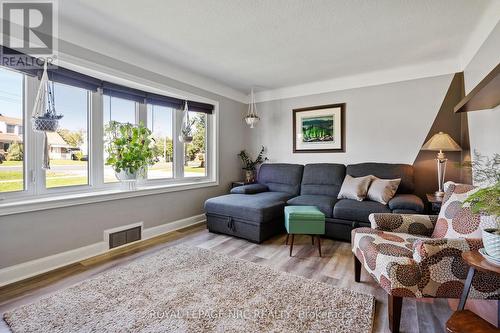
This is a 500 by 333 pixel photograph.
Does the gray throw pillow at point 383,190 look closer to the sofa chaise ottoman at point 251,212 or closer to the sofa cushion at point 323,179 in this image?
the sofa cushion at point 323,179

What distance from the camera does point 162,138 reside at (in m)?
3.64

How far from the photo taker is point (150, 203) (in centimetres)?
326

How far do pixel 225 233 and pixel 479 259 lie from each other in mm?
2676

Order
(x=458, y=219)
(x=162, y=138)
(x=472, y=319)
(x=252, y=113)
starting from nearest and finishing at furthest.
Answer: (x=472, y=319), (x=458, y=219), (x=162, y=138), (x=252, y=113)

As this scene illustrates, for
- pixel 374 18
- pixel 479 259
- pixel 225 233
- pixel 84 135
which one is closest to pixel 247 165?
pixel 225 233

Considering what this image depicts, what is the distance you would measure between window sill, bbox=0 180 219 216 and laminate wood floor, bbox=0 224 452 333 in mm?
615

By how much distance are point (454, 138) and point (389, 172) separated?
3.07 ft

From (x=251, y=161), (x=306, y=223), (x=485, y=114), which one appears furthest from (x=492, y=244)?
(x=251, y=161)

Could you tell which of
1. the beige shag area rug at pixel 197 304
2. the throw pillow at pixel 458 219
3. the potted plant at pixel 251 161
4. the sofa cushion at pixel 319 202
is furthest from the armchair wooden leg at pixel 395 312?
the potted plant at pixel 251 161

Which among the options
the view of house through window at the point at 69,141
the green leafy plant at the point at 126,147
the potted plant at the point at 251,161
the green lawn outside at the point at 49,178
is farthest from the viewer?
the potted plant at the point at 251,161

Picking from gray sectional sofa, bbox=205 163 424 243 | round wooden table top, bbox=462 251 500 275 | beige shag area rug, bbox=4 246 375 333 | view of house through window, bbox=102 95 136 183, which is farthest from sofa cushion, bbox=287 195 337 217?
view of house through window, bbox=102 95 136 183

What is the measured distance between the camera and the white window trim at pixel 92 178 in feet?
7.51

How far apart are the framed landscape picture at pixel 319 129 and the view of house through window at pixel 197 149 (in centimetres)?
165

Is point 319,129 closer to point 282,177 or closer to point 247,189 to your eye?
point 282,177
